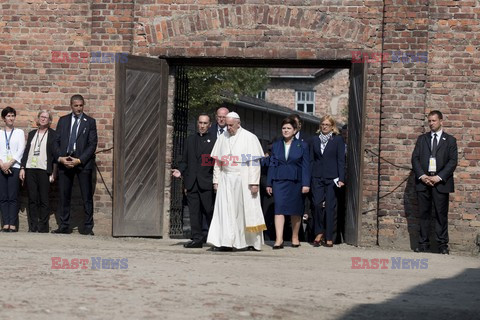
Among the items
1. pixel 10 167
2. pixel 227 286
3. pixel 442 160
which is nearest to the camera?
pixel 227 286

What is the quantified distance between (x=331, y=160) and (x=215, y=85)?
16704 millimetres

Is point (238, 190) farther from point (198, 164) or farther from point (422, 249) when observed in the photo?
point (422, 249)

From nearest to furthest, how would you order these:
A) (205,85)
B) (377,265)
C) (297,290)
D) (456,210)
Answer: (297,290) → (377,265) → (456,210) → (205,85)

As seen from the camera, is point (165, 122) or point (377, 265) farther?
point (165, 122)

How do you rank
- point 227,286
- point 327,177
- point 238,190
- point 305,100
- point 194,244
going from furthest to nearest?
point 305,100 → point 327,177 → point 194,244 → point 238,190 → point 227,286

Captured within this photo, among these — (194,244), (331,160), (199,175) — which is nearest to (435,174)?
(331,160)

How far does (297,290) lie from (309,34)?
6.09 m

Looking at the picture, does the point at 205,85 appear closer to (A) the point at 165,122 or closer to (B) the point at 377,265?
(A) the point at 165,122

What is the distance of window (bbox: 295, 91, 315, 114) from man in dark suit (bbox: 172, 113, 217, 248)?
1746 inches

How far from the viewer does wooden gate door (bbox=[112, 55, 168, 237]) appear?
1391cm

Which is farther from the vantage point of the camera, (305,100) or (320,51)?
(305,100)

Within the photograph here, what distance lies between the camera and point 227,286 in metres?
8.68

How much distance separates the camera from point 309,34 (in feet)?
46.0

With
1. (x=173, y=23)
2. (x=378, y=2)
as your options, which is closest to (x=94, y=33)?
(x=173, y=23)
